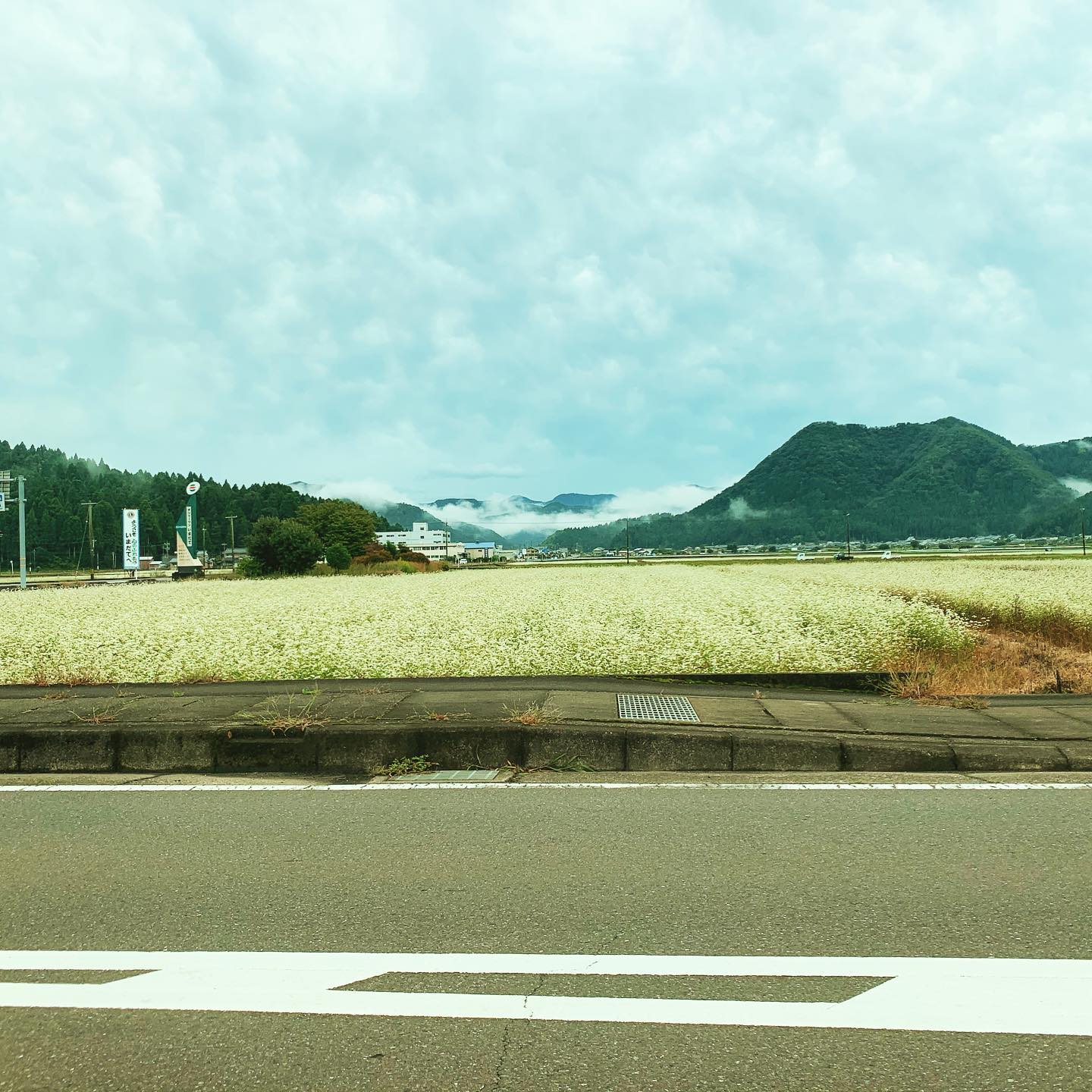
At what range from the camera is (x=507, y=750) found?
311 inches

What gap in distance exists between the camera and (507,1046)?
3.20m

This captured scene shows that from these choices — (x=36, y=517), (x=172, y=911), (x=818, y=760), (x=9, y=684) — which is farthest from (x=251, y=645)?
(x=36, y=517)

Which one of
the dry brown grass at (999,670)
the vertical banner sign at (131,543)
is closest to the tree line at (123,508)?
the vertical banner sign at (131,543)

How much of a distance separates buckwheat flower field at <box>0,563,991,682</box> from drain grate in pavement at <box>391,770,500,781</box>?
16.2 ft

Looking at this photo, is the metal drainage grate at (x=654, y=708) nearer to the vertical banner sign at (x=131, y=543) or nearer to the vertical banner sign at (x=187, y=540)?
the vertical banner sign at (x=131, y=543)

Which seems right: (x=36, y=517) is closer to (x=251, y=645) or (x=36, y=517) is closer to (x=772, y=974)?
(x=251, y=645)

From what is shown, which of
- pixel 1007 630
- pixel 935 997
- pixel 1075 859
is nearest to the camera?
pixel 935 997

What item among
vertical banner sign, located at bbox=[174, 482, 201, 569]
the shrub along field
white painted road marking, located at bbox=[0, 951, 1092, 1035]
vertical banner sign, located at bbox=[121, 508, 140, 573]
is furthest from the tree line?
white painted road marking, located at bbox=[0, 951, 1092, 1035]

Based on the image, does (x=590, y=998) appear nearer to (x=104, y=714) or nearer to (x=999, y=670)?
(x=104, y=714)

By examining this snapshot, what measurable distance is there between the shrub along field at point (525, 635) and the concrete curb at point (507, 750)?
14.2 feet

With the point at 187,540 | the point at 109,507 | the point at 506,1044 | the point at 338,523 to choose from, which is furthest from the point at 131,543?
the point at 506,1044

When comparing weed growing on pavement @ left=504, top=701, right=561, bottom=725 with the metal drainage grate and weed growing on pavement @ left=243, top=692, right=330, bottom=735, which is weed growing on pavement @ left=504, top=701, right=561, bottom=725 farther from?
weed growing on pavement @ left=243, top=692, right=330, bottom=735

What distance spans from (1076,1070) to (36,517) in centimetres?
16338

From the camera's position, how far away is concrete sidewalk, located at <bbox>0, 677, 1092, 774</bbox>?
764 cm
